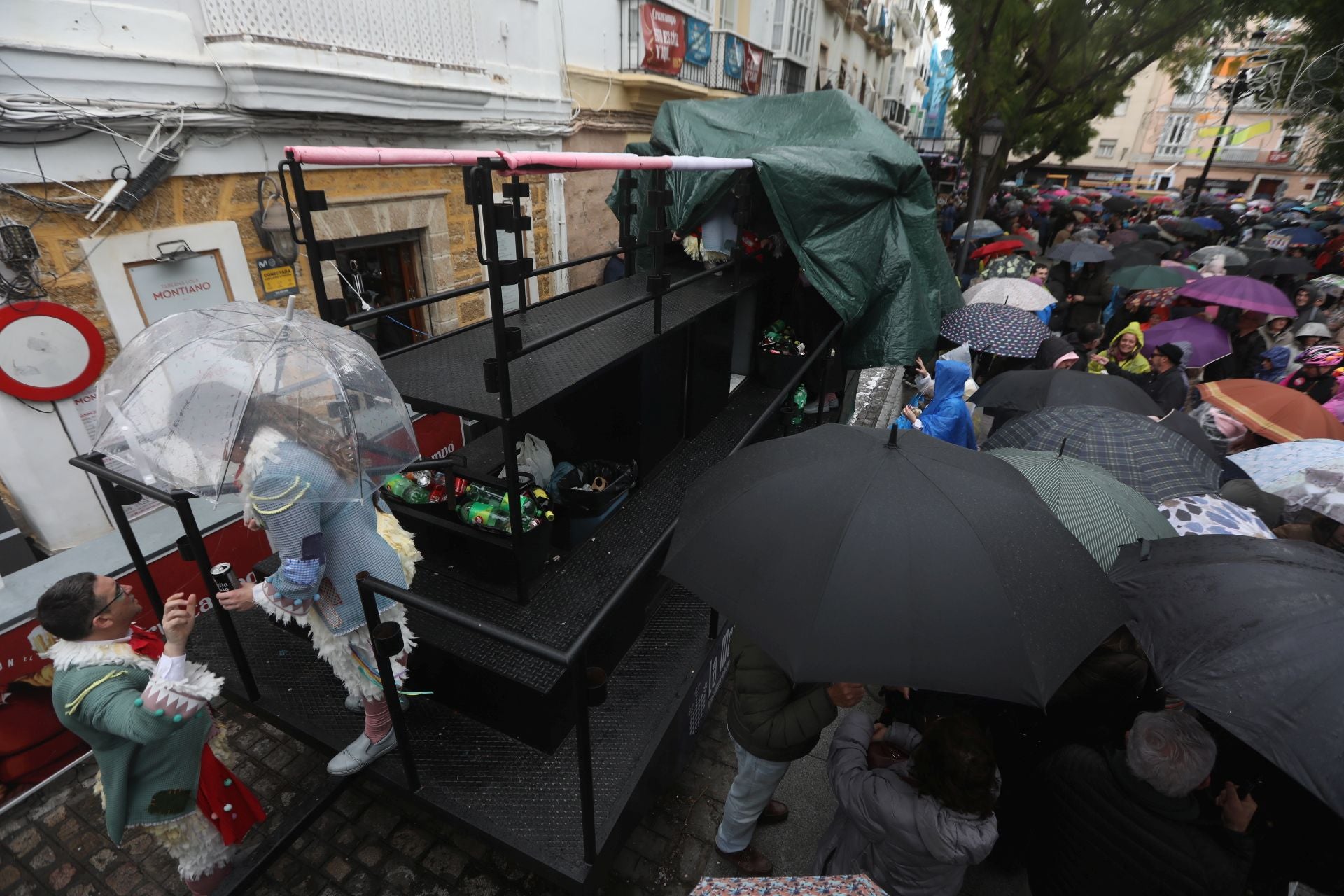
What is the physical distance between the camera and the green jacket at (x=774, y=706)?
98.1 inches

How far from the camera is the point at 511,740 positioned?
107 inches

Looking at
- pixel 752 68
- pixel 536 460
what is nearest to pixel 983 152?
pixel 752 68

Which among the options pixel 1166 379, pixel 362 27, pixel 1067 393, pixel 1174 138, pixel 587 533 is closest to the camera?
pixel 587 533

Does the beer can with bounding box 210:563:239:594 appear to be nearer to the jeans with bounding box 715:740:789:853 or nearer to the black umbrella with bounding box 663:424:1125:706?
the black umbrella with bounding box 663:424:1125:706

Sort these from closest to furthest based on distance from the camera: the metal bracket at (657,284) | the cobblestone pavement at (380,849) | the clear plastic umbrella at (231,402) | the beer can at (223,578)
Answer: the clear plastic umbrella at (231,402) < the beer can at (223,578) < the cobblestone pavement at (380,849) < the metal bracket at (657,284)

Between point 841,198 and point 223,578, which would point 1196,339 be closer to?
point 841,198

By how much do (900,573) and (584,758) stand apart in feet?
3.96

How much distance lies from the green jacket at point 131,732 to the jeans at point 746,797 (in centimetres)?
210

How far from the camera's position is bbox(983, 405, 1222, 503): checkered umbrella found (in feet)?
11.5

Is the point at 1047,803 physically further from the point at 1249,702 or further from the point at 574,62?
the point at 574,62

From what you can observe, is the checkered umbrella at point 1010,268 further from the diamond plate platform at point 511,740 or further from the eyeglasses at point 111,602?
the eyeglasses at point 111,602

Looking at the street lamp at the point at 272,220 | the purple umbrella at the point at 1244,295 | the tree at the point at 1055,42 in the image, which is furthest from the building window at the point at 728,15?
the street lamp at the point at 272,220

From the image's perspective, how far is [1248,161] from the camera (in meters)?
44.1

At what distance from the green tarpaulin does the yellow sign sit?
2.98 m
